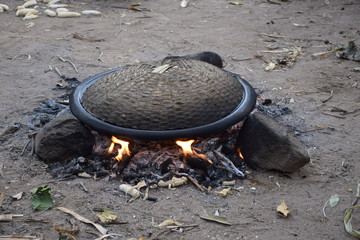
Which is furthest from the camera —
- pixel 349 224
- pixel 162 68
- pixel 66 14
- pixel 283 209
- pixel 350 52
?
pixel 66 14

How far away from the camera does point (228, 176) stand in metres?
3.59

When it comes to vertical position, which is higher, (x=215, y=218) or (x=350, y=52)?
(x=350, y=52)

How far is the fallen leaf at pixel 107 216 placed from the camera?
3111mm

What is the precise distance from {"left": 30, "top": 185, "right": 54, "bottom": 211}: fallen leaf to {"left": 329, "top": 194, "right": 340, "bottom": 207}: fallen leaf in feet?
6.45

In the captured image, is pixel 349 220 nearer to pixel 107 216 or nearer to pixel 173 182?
pixel 173 182

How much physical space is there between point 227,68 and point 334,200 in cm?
268

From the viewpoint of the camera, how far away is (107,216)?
124 inches

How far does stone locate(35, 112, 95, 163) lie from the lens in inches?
143

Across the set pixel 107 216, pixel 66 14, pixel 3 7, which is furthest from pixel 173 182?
pixel 3 7

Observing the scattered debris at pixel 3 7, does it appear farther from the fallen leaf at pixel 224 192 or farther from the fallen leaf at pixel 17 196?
the fallen leaf at pixel 224 192

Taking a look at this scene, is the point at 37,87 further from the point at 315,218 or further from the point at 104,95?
the point at 315,218

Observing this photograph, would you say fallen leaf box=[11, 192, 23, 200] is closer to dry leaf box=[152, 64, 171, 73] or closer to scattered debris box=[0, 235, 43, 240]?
scattered debris box=[0, 235, 43, 240]

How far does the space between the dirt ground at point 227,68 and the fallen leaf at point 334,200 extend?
32 mm

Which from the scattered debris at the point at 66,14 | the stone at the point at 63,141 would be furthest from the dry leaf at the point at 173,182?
the scattered debris at the point at 66,14
